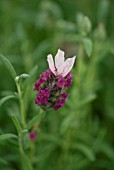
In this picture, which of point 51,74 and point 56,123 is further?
point 56,123

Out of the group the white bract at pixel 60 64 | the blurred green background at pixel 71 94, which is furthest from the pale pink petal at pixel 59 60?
the blurred green background at pixel 71 94

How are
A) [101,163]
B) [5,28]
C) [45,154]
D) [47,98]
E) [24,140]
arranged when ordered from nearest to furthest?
[47,98]
[24,140]
[45,154]
[101,163]
[5,28]

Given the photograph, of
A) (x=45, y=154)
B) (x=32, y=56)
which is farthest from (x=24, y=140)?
(x=32, y=56)

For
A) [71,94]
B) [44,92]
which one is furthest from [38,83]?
[71,94]

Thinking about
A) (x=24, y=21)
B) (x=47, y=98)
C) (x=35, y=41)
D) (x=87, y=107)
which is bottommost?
(x=47, y=98)

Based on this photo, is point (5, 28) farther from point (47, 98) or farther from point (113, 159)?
point (47, 98)

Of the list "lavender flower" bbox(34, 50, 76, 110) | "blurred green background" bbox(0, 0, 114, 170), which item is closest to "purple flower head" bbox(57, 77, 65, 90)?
"lavender flower" bbox(34, 50, 76, 110)
